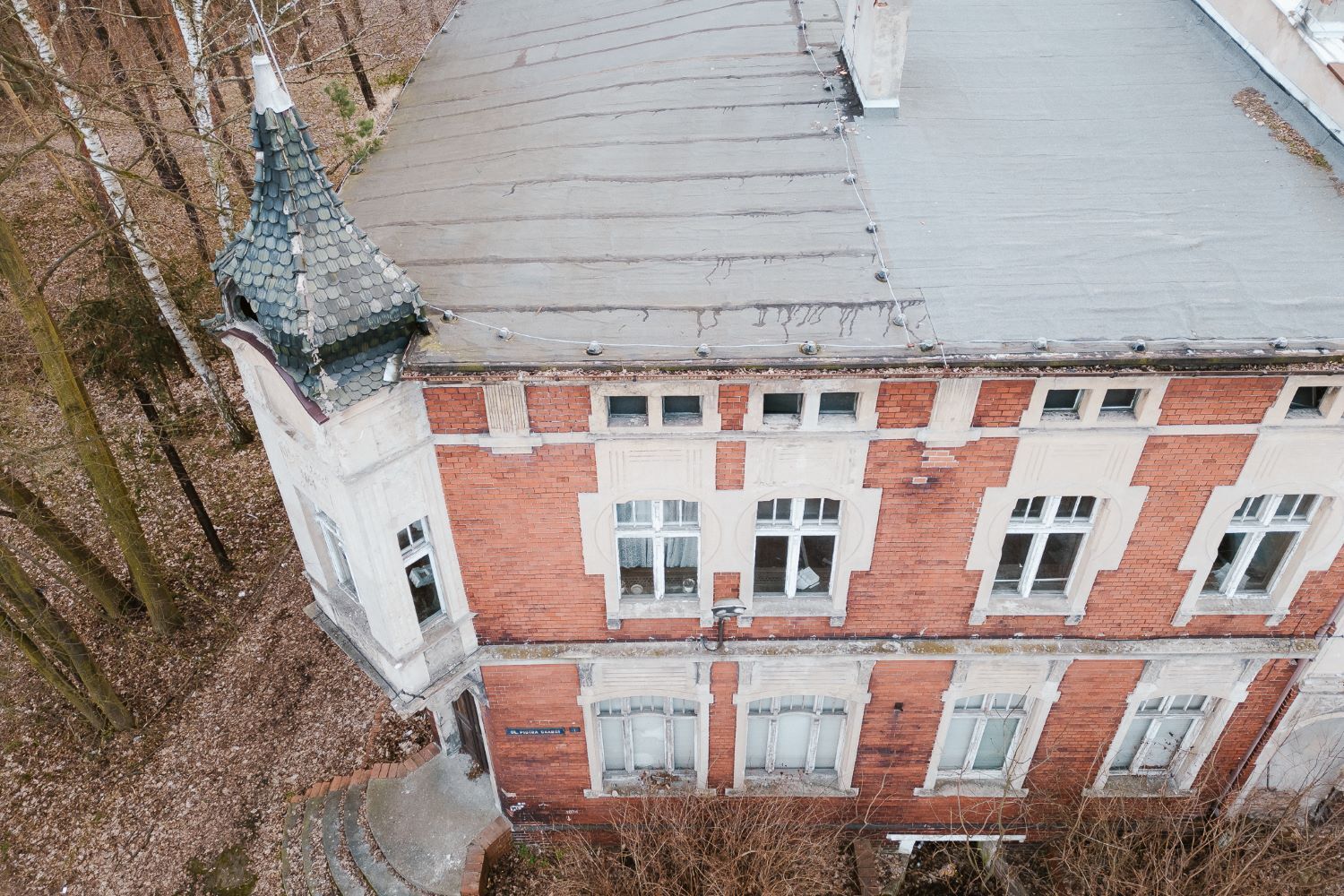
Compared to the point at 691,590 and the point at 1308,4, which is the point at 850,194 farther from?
the point at 1308,4

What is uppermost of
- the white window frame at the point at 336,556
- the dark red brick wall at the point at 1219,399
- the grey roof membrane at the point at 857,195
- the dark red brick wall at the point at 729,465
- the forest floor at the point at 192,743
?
the grey roof membrane at the point at 857,195

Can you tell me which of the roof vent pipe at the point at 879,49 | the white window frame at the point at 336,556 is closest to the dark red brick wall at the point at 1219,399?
the roof vent pipe at the point at 879,49

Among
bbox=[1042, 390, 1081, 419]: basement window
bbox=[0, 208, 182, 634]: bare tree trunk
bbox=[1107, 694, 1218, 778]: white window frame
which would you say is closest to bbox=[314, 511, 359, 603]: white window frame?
bbox=[0, 208, 182, 634]: bare tree trunk

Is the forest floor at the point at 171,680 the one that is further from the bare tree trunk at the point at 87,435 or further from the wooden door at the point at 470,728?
the wooden door at the point at 470,728

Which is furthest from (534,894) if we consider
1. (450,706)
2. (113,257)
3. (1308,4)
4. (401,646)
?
(1308,4)

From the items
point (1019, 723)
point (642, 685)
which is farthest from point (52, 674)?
point (1019, 723)

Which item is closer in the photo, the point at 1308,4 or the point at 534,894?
the point at 1308,4

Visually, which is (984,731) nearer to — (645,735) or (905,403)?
(645,735)
